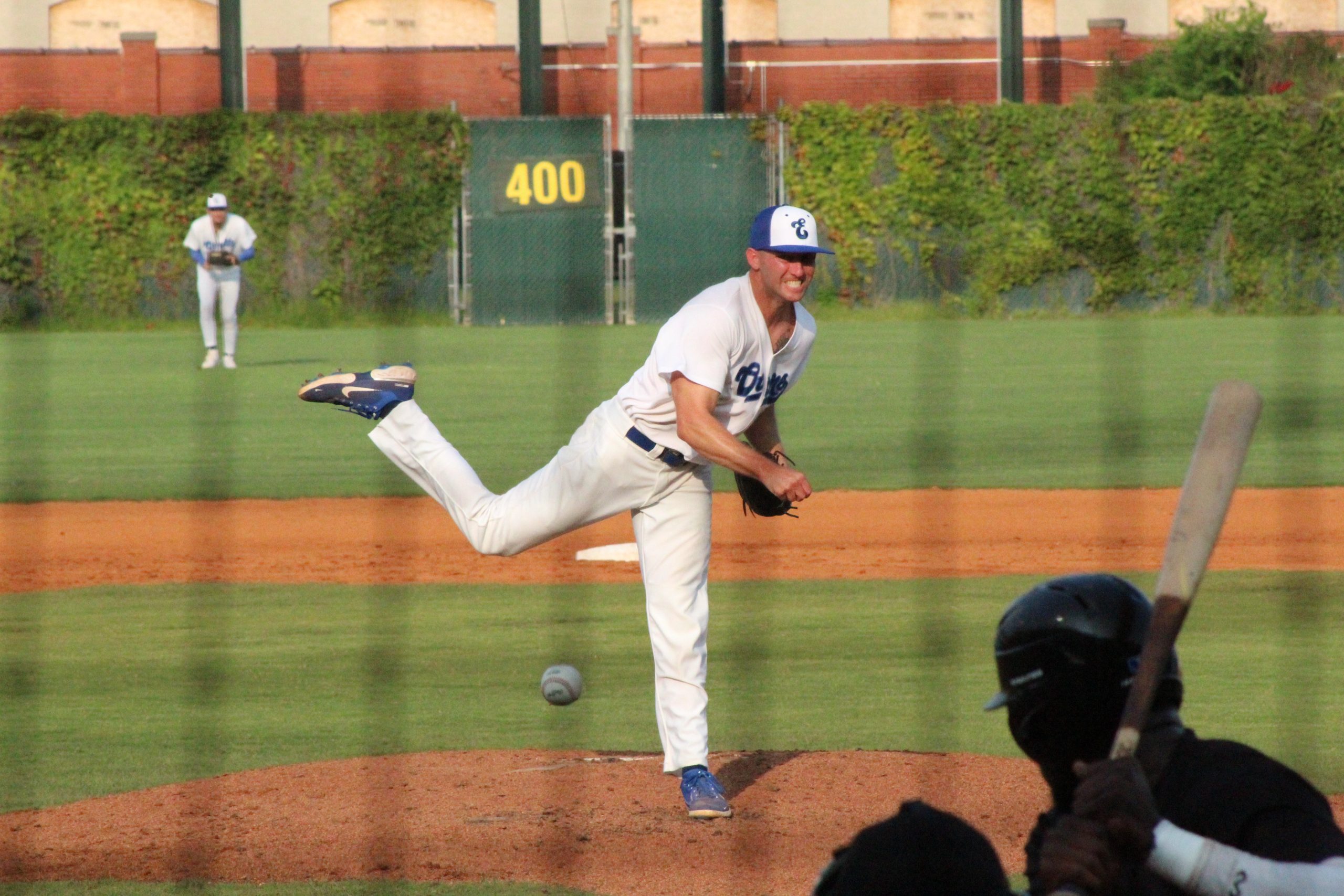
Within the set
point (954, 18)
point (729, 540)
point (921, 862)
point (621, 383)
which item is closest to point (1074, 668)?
point (921, 862)

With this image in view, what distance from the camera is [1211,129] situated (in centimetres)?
2697

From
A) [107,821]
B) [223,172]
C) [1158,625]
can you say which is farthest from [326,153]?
[1158,625]

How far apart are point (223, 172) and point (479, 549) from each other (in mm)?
22298

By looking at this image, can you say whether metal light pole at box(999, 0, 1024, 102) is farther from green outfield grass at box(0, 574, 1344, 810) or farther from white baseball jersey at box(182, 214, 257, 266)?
green outfield grass at box(0, 574, 1344, 810)

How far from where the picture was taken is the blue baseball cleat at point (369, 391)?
5.77 metres

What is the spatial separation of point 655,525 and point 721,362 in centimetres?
52

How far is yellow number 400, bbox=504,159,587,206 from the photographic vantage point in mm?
26031

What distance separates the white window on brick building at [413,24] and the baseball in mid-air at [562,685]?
30.3m

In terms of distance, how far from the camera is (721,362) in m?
4.69

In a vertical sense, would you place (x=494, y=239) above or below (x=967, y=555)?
above

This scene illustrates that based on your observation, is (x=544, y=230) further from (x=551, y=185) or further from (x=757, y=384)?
(x=757, y=384)

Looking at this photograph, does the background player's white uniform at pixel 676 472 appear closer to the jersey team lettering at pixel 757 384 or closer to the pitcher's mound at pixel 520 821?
the jersey team lettering at pixel 757 384

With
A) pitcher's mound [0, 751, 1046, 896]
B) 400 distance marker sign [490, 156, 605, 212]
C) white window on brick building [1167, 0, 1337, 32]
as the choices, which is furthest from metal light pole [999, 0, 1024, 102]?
pitcher's mound [0, 751, 1046, 896]

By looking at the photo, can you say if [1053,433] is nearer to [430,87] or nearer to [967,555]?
[967,555]
